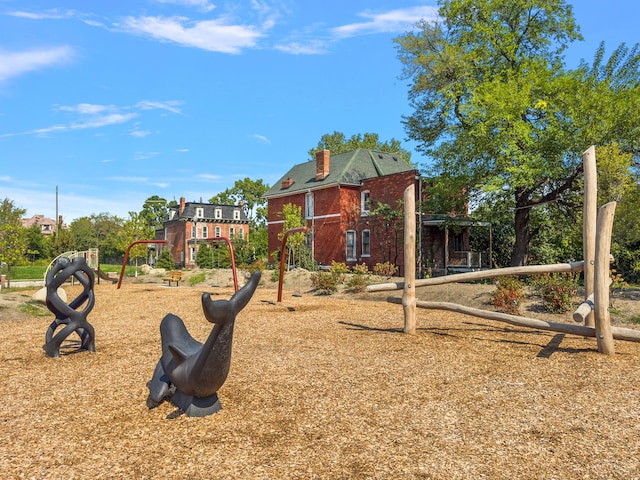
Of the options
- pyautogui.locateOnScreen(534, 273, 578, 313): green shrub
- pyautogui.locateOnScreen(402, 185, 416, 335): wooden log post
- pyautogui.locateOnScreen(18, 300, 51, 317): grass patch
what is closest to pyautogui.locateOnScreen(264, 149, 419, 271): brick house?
pyautogui.locateOnScreen(534, 273, 578, 313): green shrub

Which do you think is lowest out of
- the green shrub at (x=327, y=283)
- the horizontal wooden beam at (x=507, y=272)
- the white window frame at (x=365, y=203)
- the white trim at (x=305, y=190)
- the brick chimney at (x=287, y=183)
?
the green shrub at (x=327, y=283)

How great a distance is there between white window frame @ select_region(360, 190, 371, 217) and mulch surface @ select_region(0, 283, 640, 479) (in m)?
22.0

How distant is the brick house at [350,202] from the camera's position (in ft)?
94.2

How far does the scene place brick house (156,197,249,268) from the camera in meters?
54.5

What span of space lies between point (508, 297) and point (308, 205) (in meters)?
22.3

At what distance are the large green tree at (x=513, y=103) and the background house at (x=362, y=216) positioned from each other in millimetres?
4008

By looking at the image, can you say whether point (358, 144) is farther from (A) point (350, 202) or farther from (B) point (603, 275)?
(B) point (603, 275)

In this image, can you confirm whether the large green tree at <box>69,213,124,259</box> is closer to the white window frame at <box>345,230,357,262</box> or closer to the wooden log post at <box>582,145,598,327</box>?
the white window frame at <box>345,230,357,262</box>

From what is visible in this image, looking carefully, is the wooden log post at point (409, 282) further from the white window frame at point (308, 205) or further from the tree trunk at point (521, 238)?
the white window frame at point (308, 205)

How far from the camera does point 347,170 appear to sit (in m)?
32.1

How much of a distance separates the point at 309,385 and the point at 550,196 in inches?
713

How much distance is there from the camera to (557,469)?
3.77 m

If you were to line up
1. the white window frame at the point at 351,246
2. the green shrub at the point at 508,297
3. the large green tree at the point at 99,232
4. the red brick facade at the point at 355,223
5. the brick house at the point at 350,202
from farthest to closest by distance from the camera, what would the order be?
the large green tree at the point at 99,232, the white window frame at the point at 351,246, the brick house at the point at 350,202, the red brick facade at the point at 355,223, the green shrub at the point at 508,297

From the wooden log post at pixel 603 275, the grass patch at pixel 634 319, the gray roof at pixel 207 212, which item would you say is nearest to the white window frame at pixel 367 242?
the grass patch at pixel 634 319
